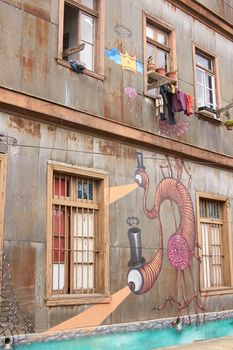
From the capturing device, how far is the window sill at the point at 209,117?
11517 mm

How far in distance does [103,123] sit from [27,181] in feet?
6.70

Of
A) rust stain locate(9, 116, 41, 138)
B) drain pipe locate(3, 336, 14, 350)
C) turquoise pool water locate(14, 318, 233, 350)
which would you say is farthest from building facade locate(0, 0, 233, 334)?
drain pipe locate(3, 336, 14, 350)

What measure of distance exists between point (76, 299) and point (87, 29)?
16.7ft

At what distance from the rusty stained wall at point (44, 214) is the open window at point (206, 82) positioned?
220cm

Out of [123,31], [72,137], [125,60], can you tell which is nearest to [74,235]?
[72,137]

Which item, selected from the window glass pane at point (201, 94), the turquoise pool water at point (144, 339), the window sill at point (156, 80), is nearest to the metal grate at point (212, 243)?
the turquoise pool water at point (144, 339)

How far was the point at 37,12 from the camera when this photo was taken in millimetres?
8352

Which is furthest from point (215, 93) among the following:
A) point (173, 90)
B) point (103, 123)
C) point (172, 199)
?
point (103, 123)

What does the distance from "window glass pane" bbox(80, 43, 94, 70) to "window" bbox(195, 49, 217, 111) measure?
3.41 meters

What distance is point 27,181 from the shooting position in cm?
769

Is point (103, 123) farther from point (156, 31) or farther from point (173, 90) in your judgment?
point (156, 31)

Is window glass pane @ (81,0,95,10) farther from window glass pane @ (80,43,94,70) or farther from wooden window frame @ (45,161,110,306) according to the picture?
wooden window frame @ (45,161,110,306)

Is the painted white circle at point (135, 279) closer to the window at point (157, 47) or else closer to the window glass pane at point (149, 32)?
the window at point (157, 47)

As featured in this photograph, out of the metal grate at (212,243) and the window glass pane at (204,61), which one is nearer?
the metal grate at (212,243)
